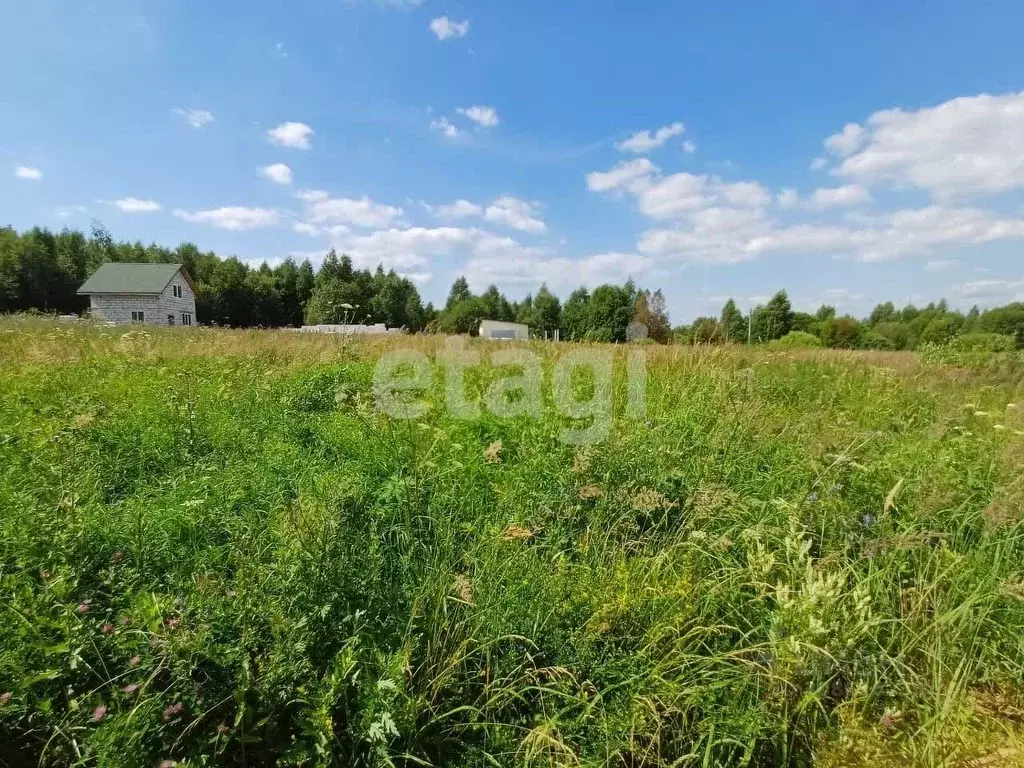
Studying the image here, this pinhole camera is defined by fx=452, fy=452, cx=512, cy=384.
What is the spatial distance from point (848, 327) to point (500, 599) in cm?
4103

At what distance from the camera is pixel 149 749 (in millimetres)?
1059

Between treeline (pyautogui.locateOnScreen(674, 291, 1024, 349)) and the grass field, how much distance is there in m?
2.98

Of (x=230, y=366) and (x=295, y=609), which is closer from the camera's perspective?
(x=295, y=609)

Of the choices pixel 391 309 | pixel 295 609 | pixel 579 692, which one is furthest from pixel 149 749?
pixel 391 309

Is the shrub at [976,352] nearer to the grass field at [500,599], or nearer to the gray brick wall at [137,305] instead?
the grass field at [500,599]

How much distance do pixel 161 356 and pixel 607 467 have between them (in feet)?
19.9

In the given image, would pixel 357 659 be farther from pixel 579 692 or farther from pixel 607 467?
pixel 607 467

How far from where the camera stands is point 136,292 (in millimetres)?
30609

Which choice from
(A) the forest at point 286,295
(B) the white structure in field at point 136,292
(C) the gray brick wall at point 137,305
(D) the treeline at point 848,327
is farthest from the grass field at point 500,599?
(B) the white structure in field at point 136,292

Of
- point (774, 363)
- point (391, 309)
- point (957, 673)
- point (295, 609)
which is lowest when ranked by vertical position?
point (957, 673)

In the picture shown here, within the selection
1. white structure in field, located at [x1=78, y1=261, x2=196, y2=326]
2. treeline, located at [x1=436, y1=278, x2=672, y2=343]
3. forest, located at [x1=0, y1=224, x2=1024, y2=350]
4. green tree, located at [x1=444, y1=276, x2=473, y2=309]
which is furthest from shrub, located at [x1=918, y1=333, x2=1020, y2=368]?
green tree, located at [x1=444, y1=276, x2=473, y2=309]

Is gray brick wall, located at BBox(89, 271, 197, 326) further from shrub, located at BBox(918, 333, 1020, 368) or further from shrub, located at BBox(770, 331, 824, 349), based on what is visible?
shrub, located at BBox(918, 333, 1020, 368)

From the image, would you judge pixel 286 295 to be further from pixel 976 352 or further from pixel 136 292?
pixel 976 352

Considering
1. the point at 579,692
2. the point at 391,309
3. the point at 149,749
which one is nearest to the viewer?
the point at 149,749
